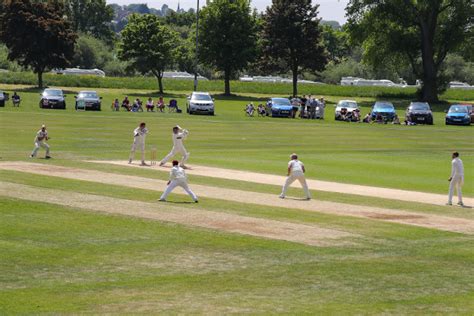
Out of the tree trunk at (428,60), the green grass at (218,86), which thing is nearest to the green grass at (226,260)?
the tree trunk at (428,60)

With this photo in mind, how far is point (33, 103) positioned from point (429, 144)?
3900 cm

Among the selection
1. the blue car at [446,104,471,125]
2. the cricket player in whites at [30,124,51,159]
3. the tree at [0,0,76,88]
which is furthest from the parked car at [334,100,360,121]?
the tree at [0,0,76,88]

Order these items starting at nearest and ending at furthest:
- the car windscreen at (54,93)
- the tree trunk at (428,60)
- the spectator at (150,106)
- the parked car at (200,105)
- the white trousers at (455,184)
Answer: the white trousers at (455,184)
the parked car at (200,105)
the car windscreen at (54,93)
the spectator at (150,106)
the tree trunk at (428,60)

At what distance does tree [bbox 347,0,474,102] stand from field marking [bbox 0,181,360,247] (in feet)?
240

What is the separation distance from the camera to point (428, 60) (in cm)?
10344

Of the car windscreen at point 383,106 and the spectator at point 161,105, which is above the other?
the car windscreen at point 383,106

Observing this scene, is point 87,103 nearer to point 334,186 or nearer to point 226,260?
point 334,186

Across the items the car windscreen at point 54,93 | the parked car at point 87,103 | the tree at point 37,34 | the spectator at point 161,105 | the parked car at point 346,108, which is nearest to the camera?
the parked car at point 346,108

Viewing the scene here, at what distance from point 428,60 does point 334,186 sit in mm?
66592

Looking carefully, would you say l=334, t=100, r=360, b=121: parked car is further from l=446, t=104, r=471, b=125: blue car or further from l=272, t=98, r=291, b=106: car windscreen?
l=446, t=104, r=471, b=125: blue car

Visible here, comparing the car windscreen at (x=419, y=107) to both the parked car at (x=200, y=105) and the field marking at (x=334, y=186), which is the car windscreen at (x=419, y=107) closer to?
the parked car at (x=200, y=105)

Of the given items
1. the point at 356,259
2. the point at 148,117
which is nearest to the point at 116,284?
the point at 356,259

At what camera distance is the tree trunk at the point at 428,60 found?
103000 millimetres

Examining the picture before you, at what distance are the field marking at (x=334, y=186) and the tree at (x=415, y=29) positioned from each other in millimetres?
62393
